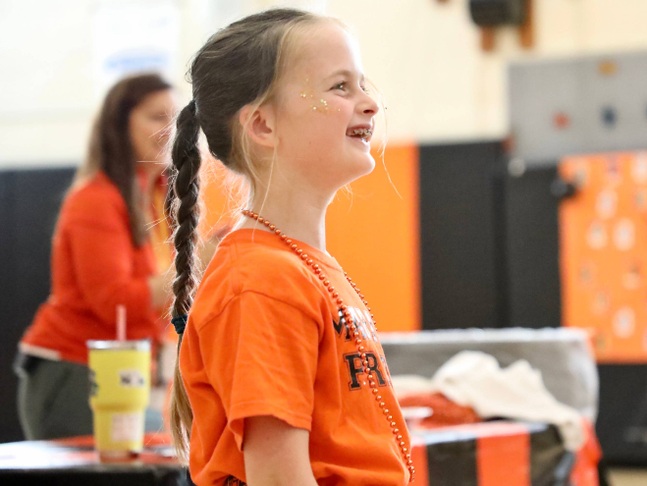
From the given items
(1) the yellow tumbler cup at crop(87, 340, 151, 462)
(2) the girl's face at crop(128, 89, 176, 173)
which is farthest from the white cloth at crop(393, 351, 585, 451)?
(1) the yellow tumbler cup at crop(87, 340, 151, 462)

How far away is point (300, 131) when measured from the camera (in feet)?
3.71

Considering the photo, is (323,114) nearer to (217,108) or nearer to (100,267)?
(217,108)

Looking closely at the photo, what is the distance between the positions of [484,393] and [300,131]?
1674 mm

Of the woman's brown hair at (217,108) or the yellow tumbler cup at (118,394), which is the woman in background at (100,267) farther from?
the woman's brown hair at (217,108)

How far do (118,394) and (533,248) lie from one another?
4353 mm

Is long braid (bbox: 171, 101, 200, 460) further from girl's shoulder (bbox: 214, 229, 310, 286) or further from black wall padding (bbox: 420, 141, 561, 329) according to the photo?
black wall padding (bbox: 420, 141, 561, 329)

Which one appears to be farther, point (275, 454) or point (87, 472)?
point (87, 472)

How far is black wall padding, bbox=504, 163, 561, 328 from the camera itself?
573cm

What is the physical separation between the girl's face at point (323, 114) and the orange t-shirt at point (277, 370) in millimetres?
96

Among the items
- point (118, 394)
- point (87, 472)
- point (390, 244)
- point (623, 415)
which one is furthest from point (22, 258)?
point (87, 472)

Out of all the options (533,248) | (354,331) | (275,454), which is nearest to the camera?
(275,454)

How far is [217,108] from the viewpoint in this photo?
46.6 inches

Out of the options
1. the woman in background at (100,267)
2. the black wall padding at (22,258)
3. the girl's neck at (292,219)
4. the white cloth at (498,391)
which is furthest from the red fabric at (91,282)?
the black wall padding at (22,258)

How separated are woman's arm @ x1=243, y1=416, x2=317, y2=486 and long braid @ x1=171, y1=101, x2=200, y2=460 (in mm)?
252
